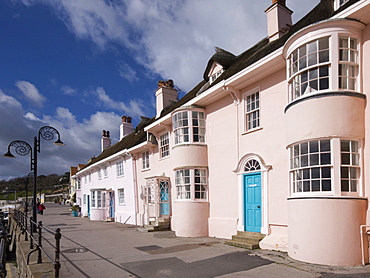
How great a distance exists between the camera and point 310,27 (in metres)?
7.86

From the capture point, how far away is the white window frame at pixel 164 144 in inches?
664

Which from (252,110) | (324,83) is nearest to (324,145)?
(324,83)

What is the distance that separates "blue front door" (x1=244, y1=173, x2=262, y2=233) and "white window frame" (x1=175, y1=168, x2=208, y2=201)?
2655 mm

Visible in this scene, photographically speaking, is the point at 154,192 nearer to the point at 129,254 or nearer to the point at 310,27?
the point at 129,254

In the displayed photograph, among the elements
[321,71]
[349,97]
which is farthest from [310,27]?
[349,97]

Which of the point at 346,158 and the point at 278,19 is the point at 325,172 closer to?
the point at 346,158

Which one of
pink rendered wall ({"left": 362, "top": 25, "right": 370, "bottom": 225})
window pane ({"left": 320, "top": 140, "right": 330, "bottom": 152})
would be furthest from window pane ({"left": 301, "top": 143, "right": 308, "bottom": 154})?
pink rendered wall ({"left": 362, "top": 25, "right": 370, "bottom": 225})

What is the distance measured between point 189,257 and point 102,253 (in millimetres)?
3113

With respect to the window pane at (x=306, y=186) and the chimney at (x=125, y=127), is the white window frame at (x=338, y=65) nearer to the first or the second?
the window pane at (x=306, y=186)

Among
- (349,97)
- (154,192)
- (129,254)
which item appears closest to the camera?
(349,97)

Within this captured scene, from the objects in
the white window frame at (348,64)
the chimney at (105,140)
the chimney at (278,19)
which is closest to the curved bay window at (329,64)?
the white window frame at (348,64)

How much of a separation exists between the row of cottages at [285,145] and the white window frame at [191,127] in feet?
0.15

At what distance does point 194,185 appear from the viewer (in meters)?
13.3

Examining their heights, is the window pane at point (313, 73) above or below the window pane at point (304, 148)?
above
